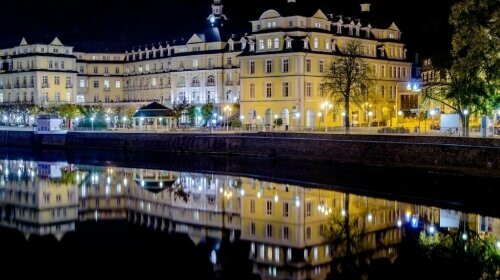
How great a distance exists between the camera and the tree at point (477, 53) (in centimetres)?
4706

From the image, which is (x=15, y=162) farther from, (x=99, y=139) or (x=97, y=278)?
(x=97, y=278)

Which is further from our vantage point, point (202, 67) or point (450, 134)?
point (202, 67)

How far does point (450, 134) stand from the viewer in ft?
172

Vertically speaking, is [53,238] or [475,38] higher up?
[475,38]

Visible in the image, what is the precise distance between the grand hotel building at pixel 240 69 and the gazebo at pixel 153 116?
9445mm

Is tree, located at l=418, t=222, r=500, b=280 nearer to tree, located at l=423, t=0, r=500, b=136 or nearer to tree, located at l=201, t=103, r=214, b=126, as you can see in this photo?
tree, located at l=423, t=0, r=500, b=136

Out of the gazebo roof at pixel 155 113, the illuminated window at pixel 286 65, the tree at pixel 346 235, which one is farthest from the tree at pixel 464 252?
the gazebo roof at pixel 155 113

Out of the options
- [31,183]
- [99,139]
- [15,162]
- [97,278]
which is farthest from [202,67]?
[97,278]

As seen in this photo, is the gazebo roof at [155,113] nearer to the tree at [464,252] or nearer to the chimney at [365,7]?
the chimney at [365,7]

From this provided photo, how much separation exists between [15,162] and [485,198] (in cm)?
4649

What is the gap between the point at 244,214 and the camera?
38.5 metres

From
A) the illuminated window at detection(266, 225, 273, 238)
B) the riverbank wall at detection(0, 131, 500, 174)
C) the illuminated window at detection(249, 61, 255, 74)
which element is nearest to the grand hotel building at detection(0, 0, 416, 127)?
the illuminated window at detection(249, 61, 255, 74)

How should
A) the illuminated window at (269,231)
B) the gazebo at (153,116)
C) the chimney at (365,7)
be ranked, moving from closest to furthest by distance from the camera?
the illuminated window at (269,231), the gazebo at (153,116), the chimney at (365,7)

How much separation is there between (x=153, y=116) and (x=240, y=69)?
39.6 feet
